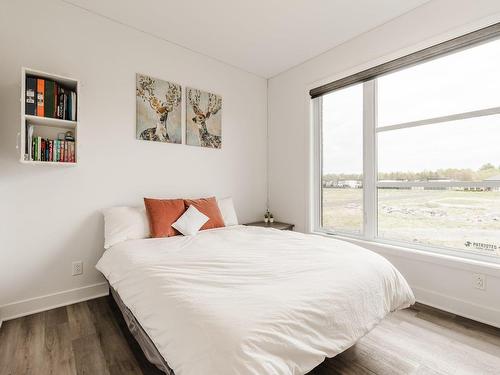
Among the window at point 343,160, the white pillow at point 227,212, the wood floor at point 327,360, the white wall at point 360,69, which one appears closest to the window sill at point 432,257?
the white wall at point 360,69

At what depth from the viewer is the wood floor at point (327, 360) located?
4.89 ft

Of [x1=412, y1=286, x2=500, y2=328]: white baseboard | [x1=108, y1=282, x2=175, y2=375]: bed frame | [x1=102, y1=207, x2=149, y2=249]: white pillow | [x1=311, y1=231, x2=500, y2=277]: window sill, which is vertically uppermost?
[x1=102, y1=207, x2=149, y2=249]: white pillow

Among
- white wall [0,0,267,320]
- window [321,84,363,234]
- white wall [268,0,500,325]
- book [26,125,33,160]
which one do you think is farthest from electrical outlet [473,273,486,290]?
book [26,125,33,160]

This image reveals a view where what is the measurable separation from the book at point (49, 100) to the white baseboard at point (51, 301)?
62.0 inches

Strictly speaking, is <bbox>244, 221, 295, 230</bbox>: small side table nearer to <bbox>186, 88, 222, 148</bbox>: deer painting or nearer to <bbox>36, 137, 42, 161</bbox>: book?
<bbox>186, 88, 222, 148</bbox>: deer painting

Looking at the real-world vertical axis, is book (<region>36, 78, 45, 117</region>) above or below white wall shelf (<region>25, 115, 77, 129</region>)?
above

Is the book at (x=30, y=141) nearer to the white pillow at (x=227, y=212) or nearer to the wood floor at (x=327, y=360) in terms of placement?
the wood floor at (x=327, y=360)

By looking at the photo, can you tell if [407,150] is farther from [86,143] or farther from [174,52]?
[86,143]

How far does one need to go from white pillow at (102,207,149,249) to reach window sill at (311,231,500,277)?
2274mm

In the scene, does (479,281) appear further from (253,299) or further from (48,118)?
(48,118)

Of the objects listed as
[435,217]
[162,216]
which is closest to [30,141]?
[162,216]

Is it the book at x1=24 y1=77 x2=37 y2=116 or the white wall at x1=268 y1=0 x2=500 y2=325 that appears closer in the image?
the book at x1=24 y1=77 x2=37 y2=116

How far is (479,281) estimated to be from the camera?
2.02 metres

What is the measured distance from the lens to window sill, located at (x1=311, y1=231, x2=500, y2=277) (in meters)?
2.00
